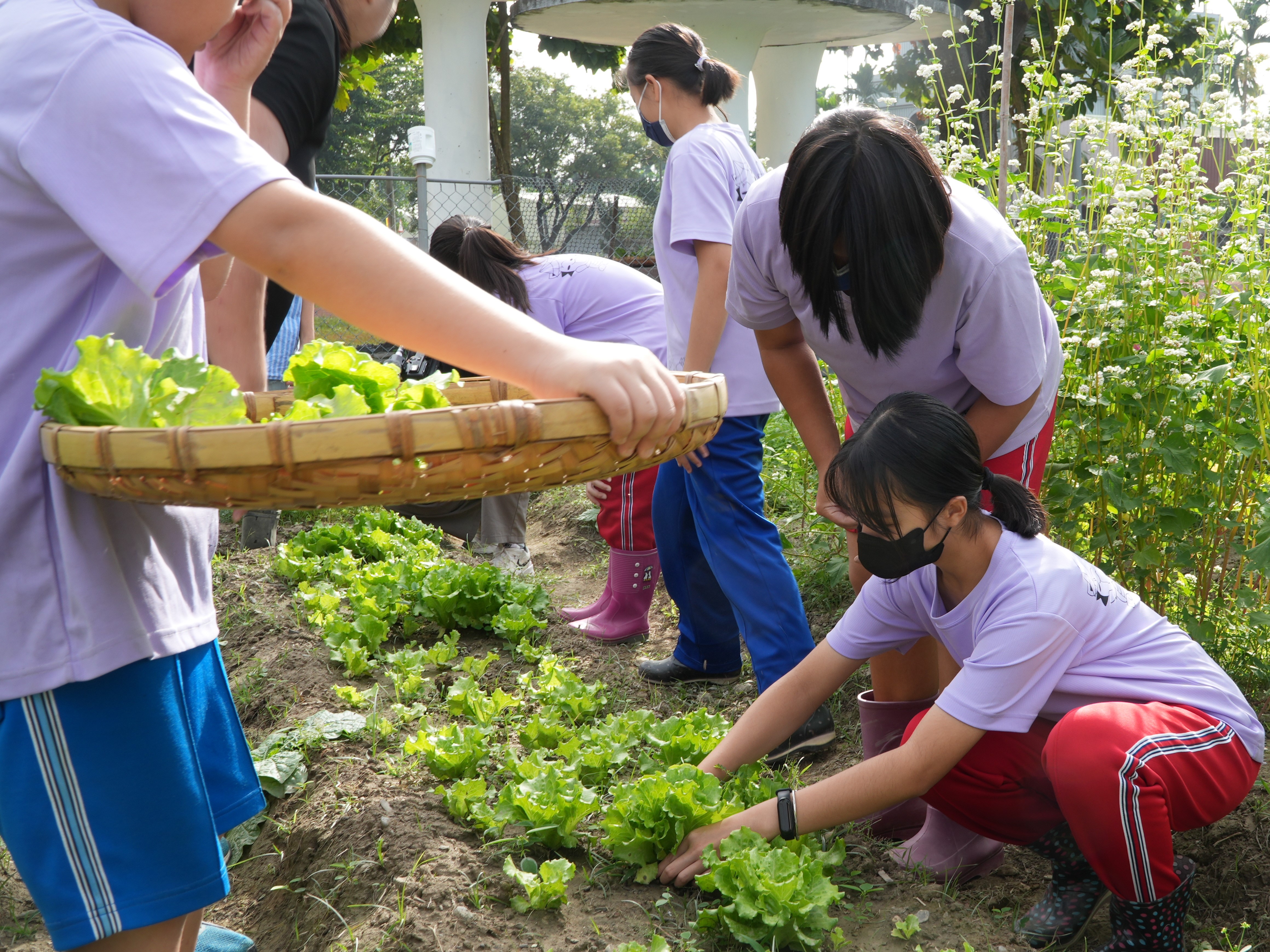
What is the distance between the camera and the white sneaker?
4.97 metres

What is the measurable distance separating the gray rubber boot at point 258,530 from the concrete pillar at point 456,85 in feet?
19.9

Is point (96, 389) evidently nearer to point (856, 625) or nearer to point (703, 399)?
point (703, 399)

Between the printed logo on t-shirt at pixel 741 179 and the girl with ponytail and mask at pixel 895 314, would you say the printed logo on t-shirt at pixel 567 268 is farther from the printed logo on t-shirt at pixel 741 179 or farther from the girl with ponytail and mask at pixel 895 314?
the girl with ponytail and mask at pixel 895 314

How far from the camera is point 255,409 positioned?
1688 mm

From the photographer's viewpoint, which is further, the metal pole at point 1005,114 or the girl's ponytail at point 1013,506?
the metal pole at point 1005,114

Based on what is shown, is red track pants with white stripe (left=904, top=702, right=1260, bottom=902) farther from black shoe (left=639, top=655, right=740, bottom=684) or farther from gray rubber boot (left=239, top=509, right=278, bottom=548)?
gray rubber boot (left=239, top=509, right=278, bottom=548)

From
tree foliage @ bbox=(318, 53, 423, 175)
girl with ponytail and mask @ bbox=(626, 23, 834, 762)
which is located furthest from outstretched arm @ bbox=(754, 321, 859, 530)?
tree foliage @ bbox=(318, 53, 423, 175)

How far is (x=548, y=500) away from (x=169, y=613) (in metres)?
5.22

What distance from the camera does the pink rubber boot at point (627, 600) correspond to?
4.01m

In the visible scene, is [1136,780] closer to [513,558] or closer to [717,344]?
[717,344]

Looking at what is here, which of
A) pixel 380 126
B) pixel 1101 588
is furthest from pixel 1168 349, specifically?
pixel 380 126

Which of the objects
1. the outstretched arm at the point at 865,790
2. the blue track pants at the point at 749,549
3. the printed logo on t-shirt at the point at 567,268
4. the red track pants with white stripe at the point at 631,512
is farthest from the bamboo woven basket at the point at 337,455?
the printed logo on t-shirt at the point at 567,268

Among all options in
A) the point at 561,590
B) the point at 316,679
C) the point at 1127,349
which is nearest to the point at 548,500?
the point at 561,590

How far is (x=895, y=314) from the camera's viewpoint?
2.02 m
